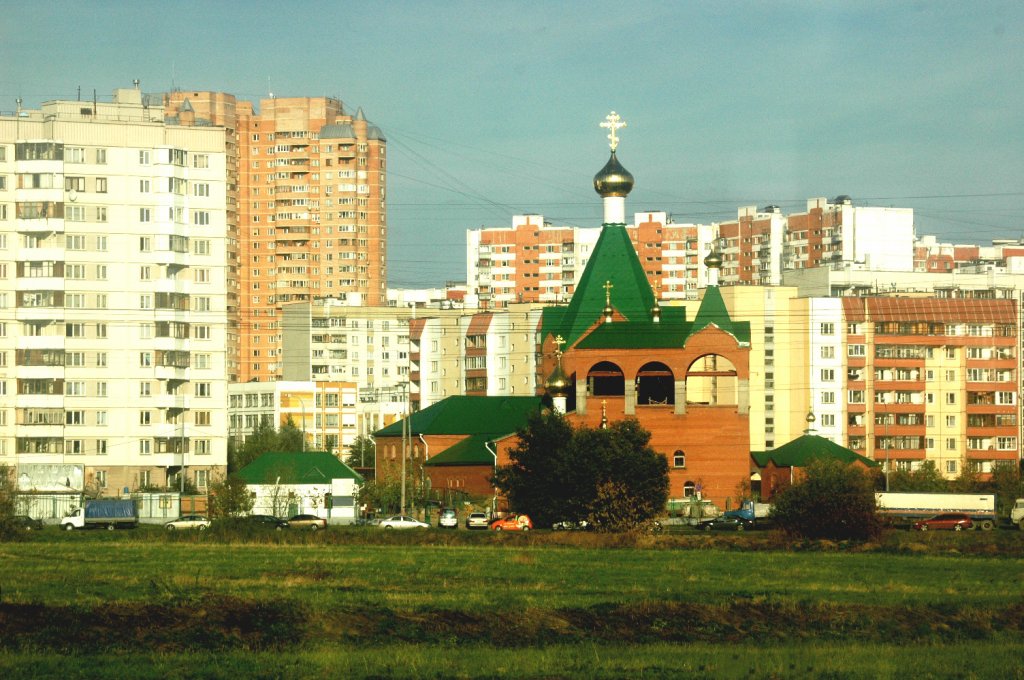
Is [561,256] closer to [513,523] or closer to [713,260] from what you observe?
[713,260]

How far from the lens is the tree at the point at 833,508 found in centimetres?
4869

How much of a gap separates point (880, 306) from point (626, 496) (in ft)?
167

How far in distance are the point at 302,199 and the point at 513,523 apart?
328 ft

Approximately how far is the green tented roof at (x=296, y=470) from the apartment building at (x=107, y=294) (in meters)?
3.72

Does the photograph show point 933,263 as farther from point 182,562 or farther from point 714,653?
point 714,653

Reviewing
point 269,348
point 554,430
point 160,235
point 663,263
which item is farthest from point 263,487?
point 663,263

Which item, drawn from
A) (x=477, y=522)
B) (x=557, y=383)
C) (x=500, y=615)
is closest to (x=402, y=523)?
(x=477, y=522)

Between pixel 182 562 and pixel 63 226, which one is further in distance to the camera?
pixel 63 226

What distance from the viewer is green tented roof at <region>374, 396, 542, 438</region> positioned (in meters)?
84.9

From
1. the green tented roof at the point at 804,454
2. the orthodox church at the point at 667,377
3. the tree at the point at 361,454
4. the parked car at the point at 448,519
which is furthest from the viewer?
the tree at the point at 361,454

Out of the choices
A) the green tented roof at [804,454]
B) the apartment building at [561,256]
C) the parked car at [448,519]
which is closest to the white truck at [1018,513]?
the green tented roof at [804,454]

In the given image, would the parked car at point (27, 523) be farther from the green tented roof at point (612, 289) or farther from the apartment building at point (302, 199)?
the apartment building at point (302, 199)

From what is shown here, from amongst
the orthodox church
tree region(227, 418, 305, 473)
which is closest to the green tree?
the orthodox church

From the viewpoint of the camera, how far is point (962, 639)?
26.5 m
